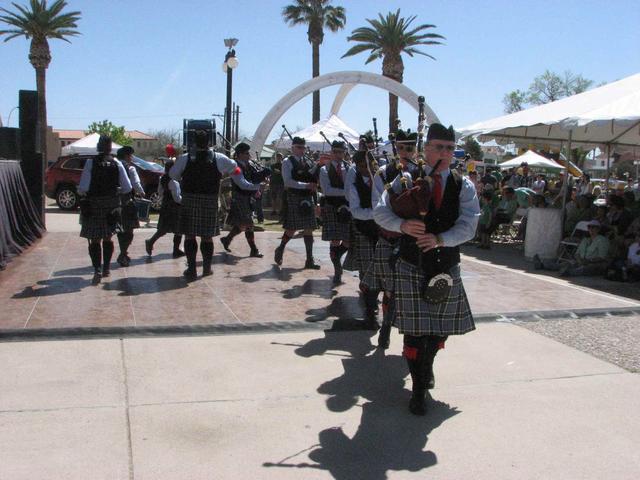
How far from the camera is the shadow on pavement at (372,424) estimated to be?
10.6 ft

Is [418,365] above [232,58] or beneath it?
beneath

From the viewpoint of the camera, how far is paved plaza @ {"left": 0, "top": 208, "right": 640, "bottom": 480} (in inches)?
127

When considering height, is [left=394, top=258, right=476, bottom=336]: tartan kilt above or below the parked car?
below

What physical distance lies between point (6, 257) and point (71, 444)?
19.4 feet

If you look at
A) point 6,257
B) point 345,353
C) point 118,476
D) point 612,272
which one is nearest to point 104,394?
point 118,476

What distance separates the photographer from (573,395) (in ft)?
14.0

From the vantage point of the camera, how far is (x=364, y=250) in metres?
5.86

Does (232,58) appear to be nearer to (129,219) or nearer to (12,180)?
(12,180)

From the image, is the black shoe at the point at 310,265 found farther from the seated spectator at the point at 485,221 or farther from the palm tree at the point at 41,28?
the palm tree at the point at 41,28

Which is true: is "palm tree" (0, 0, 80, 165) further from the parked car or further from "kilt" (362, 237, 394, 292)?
"kilt" (362, 237, 394, 292)

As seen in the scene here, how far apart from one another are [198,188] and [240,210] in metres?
1.58

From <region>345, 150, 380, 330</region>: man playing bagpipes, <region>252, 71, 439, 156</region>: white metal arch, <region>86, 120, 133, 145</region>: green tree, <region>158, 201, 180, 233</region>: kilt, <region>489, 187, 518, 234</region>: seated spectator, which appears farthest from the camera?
<region>86, 120, 133, 145</region>: green tree

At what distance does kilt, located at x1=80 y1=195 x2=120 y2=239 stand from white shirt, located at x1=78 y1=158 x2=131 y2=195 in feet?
0.45

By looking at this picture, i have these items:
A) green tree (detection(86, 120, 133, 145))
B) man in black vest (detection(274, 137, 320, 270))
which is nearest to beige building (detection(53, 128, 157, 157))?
green tree (detection(86, 120, 133, 145))
